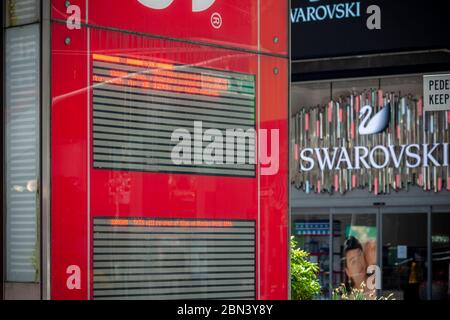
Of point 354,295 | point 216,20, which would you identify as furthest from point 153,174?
point 354,295

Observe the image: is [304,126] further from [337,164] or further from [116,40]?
[116,40]

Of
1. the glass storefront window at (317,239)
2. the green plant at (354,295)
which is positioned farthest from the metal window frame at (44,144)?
the glass storefront window at (317,239)

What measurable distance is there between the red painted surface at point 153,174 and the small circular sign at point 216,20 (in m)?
0.05

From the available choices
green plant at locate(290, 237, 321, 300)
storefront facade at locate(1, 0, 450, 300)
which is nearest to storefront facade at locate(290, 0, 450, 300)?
green plant at locate(290, 237, 321, 300)

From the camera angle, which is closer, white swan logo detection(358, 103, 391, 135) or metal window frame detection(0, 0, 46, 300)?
metal window frame detection(0, 0, 46, 300)

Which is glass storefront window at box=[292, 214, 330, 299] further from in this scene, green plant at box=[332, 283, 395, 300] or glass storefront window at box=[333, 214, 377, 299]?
green plant at box=[332, 283, 395, 300]

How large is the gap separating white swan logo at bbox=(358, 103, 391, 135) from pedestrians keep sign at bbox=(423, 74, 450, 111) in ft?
26.3

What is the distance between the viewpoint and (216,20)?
23.3 feet

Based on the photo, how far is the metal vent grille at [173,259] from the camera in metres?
6.33

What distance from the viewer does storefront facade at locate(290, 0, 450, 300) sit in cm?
1895

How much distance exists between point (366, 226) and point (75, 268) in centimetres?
1425

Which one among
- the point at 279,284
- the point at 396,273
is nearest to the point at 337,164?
the point at 396,273

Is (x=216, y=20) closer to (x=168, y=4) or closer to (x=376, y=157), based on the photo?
(x=168, y=4)

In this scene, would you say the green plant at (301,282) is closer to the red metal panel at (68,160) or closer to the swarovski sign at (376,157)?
the red metal panel at (68,160)
